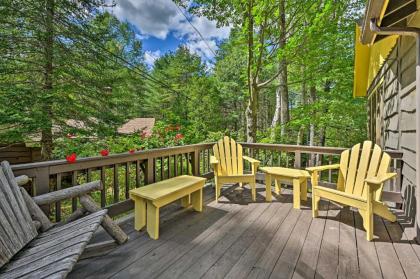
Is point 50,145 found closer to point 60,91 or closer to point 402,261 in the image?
point 60,91

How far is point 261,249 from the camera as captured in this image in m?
2.00

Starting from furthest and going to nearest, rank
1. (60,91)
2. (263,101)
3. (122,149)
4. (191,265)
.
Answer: (263,101), (122,149), (60,91), (191,265)

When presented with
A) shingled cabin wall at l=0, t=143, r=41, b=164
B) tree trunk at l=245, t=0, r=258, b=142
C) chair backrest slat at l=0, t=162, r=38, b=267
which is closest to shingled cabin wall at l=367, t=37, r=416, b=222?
tree trunk at l=245, t=0, r=258, b=142

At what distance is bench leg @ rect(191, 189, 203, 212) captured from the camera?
2.91m

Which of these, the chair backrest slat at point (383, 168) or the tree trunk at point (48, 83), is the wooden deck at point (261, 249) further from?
the tree trunk at point (48, 83)

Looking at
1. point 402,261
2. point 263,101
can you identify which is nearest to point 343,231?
point 402,261

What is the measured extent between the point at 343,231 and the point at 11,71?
5.56 m

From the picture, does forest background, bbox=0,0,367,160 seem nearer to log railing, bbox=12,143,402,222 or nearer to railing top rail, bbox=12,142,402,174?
log railing, bbox=12,143,402,222

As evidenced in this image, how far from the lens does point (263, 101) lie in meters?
17.3

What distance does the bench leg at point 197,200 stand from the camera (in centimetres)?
291

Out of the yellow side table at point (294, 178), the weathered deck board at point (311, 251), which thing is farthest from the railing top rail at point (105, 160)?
the weathered deck board at point (311, 251)

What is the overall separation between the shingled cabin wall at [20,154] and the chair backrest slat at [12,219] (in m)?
5.15

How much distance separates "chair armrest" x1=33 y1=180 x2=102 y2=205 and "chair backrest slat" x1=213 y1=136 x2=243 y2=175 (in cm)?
188

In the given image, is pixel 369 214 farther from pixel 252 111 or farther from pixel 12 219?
pixel 252 111
